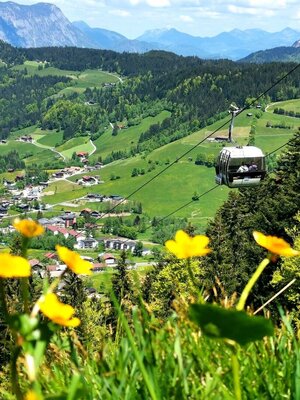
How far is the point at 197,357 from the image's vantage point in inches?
62.8

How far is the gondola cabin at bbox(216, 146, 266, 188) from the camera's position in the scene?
1507 centimetres

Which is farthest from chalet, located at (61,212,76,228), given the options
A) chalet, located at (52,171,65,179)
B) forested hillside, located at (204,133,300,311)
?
forested hillside, located at (204,133,300,311)

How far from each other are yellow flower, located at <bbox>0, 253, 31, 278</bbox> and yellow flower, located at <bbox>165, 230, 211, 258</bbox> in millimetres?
378

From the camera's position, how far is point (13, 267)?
92cm

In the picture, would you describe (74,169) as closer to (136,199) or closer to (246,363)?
(136,199)

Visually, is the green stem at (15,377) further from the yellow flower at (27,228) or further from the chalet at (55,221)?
the chalet at (55,221)

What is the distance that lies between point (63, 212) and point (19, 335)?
154m

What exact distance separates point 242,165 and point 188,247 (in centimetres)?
1443

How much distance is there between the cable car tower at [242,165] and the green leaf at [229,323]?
14.0 meters

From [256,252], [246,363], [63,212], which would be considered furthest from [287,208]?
[63,212]

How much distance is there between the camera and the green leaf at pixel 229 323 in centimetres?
102

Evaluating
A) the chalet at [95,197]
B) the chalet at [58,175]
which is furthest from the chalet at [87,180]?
the chalet at [95,197]

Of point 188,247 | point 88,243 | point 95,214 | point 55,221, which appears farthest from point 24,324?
point 95,214

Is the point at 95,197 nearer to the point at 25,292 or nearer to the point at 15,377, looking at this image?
the point at 25,292
